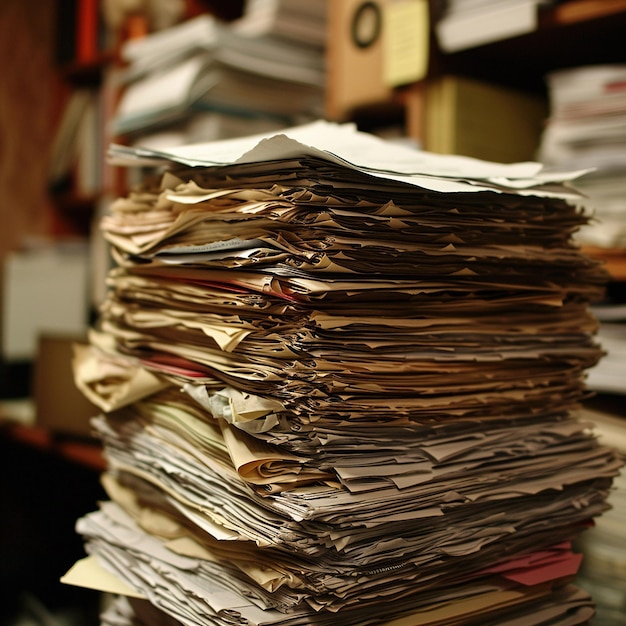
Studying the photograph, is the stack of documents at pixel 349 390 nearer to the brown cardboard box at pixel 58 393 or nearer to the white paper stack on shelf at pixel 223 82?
the white paper stack on shelf at pixel 223 82

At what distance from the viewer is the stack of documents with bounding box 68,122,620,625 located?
479 mm

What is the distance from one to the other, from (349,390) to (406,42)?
83cm

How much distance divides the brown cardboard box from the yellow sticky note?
1064mm

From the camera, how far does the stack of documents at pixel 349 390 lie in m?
0.48

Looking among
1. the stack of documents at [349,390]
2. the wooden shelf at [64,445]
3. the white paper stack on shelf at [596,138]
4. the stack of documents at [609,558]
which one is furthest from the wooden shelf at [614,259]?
the wooden shelf at [64,445]

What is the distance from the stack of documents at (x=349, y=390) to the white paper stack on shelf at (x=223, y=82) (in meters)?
0.77

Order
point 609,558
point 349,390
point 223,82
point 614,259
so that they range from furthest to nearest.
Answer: point 223,82 → point 614,259 → point 609,558 → point 349,390

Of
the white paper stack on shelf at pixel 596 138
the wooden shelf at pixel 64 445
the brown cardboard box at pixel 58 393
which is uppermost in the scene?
the white paper stack on shelf at pixel 596 138

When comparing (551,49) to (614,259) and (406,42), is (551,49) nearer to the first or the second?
(406,42)

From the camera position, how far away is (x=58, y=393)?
5.97ft

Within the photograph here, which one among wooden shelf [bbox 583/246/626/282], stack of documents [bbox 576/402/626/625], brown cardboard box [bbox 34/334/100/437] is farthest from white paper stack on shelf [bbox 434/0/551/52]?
brown cardboard box [bbox 34/334/100/437]

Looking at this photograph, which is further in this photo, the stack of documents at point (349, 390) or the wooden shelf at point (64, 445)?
the wooden shelf at point (64, 445)

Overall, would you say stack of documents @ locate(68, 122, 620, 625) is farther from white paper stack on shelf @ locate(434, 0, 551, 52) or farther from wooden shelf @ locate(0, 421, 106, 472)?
wooden shelf @ locate(0, 421, 106, 472)

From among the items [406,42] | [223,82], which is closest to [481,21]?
[406,42]
